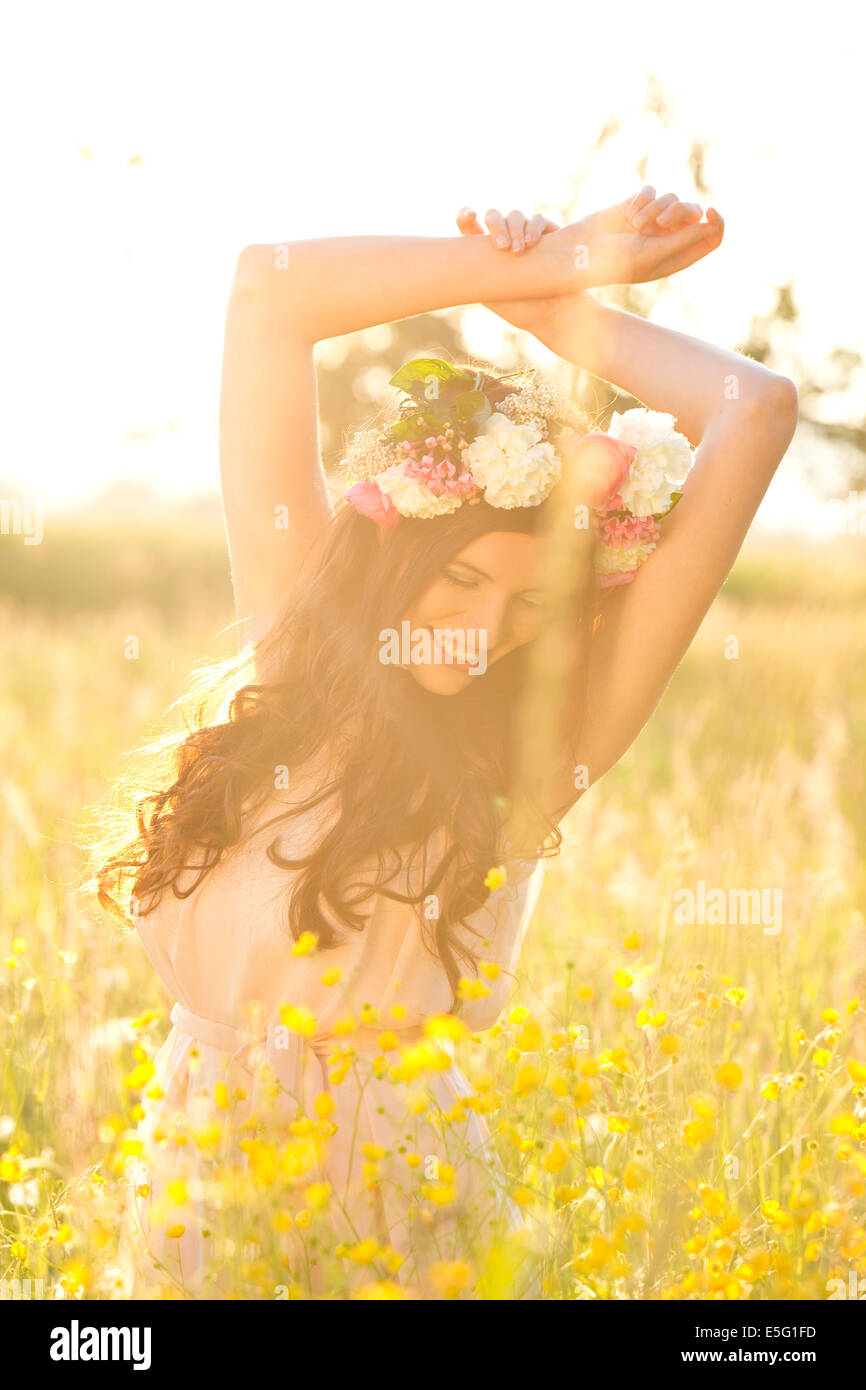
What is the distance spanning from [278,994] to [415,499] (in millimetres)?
845

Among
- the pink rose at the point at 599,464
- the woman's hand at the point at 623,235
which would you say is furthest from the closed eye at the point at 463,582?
the woman's hand at the point at 623,235

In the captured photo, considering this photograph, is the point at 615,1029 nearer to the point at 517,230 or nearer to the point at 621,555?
the point at 621,555

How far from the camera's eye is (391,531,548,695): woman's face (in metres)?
2.10

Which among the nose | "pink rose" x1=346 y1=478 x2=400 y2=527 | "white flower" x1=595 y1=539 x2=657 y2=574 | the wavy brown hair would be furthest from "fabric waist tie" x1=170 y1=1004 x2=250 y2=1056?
"white flower" x1=595 y1=539 x2=657 y2=574

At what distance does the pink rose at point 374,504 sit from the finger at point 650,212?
26.2 inches

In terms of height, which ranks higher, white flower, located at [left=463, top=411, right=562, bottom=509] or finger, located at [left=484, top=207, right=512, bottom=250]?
finger, located at [left=484, top=207, right=512, bottom=250]

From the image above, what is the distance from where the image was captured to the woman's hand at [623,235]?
2201mm

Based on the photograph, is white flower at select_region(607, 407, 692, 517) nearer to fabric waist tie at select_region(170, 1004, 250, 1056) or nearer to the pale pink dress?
the pale pink dress

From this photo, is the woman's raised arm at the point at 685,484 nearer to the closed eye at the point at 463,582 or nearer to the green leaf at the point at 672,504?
the green leaf at the point at 672,504

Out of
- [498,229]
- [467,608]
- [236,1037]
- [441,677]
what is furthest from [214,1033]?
[498,229]

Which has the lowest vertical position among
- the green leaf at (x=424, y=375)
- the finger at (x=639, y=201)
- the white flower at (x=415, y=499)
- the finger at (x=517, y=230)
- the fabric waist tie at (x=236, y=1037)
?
the fabric waist tie at (x=236, y=1037)

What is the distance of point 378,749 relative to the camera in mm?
2135

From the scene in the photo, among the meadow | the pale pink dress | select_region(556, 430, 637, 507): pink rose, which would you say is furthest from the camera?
select_region(556, 430, 637, 507): pink rose

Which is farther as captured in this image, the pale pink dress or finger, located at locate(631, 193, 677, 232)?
finger, located at locate(631, 193, 677, 232)
